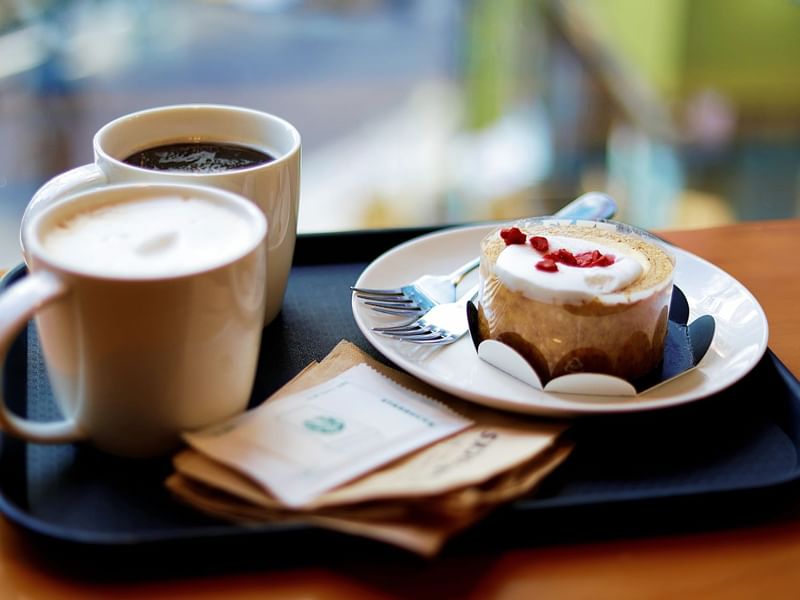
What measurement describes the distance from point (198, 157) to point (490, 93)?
177 cm

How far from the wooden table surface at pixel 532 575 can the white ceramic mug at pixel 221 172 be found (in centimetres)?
29

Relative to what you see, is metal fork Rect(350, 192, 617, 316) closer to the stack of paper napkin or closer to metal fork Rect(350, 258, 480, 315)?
metal fork Rect(350, 258, 480, 315)

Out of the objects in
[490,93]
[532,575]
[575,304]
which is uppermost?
[575,304]

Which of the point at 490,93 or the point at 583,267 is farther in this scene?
the point at 490,93

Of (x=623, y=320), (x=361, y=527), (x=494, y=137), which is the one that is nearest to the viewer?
(x=361, y=527)

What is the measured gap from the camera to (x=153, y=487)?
2.21 feet

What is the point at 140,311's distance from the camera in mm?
624

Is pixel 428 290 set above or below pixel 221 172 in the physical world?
below

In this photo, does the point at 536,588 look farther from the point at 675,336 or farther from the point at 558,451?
the point at 675,336

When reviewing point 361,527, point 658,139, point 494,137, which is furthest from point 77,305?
point 658,139

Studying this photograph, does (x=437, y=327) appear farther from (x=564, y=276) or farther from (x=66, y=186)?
(x=66, y=186)

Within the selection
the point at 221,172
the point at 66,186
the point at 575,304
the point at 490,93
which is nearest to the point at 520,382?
the point at 575,304

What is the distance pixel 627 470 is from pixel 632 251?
237mm

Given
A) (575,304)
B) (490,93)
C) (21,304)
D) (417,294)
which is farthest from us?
(490,93)
